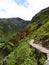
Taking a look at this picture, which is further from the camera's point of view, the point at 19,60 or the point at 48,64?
the point at 19,60

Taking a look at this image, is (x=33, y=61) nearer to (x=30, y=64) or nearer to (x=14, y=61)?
(x=30, y=64)

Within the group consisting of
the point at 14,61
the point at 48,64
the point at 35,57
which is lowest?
the point at 14,61

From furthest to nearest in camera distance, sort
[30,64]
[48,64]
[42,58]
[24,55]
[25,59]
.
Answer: [24,55]
[25,59]
[30,64]
[42,58]
[48,64]

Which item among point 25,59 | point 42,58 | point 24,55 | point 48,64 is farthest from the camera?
point 24,55

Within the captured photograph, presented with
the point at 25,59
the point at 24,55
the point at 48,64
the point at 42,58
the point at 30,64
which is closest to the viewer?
the point at 48,64

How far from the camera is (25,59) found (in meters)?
32.0

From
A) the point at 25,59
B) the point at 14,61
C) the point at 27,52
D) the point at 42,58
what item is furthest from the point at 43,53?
the point at 14,61

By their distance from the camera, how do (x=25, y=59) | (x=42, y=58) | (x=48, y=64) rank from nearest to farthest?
(x=48, y=64) → (x=42, y=58) → (x=25, y=59)

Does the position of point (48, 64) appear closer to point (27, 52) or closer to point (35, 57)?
point (35, 57)

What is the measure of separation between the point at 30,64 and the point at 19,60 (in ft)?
17.1

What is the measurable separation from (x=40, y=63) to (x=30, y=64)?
2.29m

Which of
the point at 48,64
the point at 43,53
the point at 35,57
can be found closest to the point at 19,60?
the point at 35,57

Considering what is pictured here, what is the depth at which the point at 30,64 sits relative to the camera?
1160 inches

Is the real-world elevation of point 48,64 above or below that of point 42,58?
above
